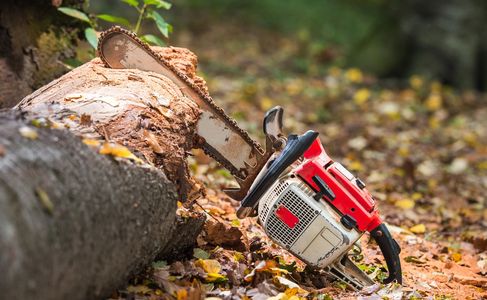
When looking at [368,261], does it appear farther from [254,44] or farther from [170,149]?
[254,44]

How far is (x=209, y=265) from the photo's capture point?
3.16 metres

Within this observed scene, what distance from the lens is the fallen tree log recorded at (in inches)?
81.0

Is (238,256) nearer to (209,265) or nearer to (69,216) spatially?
(209,265)

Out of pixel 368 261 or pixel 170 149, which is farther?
pixel 368 261

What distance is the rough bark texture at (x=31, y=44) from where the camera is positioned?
451 centimetres

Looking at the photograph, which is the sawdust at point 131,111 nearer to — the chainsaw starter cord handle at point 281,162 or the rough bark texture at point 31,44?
the chainsaw starter cord handle at point 281,162

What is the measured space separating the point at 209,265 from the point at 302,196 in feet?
1.67

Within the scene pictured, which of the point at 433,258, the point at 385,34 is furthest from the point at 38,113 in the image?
the point at 385,34

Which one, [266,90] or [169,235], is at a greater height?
[169,235]

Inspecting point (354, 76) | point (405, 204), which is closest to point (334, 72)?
point (354, 76)

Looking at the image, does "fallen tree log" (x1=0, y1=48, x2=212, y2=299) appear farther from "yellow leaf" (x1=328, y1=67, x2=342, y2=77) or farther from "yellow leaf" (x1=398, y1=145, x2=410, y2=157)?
"yellow leaf" (x1=328, y1=67, x2=342, y2=77)

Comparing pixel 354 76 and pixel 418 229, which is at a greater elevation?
pixel 418 229

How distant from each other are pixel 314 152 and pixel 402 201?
2.51 m

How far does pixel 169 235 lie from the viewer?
9.72ft
